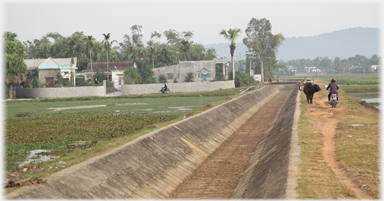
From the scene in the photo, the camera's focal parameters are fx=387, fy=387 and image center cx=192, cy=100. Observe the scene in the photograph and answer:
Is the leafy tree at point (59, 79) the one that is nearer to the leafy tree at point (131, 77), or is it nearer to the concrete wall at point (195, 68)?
the leafy tree at point (131, 77)

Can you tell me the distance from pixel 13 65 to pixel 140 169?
51.2m

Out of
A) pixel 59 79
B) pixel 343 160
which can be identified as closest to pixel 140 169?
pixel 343 160

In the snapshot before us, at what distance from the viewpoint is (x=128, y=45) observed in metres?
119

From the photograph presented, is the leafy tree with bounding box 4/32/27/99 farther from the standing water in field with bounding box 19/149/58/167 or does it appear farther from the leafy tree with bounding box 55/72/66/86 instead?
the standing water in field with bounding box 19/149/58/167

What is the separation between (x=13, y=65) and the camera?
5672cm

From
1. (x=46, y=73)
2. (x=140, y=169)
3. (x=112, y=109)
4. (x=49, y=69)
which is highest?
(x=49, y=69)

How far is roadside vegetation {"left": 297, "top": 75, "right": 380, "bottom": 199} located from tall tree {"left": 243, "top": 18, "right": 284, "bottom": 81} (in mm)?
90255

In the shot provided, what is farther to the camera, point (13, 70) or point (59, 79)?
point (59, 79)

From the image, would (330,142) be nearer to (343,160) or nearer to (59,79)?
(343,160)

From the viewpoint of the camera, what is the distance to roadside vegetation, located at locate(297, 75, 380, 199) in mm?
8219

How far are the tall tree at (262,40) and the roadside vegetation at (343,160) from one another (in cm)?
9025

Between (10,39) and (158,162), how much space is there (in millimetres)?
60194

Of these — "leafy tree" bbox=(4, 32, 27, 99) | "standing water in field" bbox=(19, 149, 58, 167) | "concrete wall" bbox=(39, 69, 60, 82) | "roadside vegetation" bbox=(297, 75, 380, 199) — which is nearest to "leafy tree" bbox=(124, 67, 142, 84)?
"concrete wall" bbox=(39, 69, 60, 82)

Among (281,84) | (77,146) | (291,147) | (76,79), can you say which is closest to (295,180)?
(291,147)
